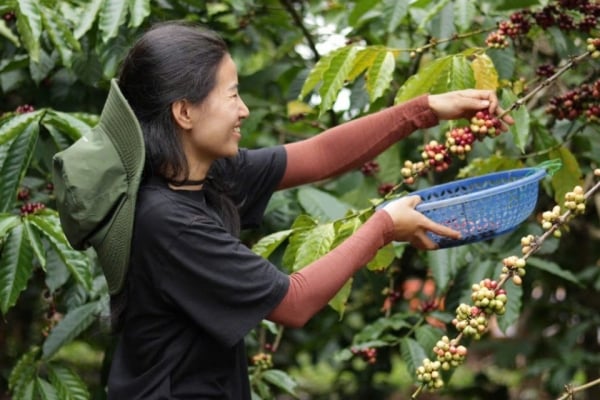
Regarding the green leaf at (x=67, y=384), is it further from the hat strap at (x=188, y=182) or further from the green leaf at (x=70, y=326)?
the hat strap at (x=188, y=182)

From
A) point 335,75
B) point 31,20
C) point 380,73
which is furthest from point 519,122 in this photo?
point 31,20

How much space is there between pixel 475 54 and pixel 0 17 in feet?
4.74

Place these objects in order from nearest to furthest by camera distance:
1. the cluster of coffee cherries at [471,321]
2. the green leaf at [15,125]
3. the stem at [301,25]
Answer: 1. the cluster of coffee cherries at [471,321]
2. the green leaf at [15,125]
3. the stem at [301,25]

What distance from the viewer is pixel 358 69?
8.52 feet

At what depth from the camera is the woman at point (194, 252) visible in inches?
77.1

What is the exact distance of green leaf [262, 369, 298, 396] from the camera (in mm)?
2945

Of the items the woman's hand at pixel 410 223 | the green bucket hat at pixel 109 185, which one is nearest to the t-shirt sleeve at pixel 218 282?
the green bucket hat at pixel 109 185

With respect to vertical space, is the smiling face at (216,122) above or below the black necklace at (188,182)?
above

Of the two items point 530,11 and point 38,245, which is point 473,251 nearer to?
point 530,11

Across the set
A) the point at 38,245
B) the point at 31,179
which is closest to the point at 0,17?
the point at 31,179

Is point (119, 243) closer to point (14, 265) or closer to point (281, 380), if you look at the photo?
point (14, 265)

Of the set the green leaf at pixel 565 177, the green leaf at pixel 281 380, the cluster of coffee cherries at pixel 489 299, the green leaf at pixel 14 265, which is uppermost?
the cluster of coffee cherries at pixel 489 299

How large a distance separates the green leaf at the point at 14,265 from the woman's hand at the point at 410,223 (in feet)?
3.19

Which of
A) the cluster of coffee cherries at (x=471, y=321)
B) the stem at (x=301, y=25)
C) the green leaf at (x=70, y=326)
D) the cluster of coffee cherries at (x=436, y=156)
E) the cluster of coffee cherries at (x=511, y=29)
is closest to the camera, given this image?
the cluster of coffee cherries at (x=471, y=321)
